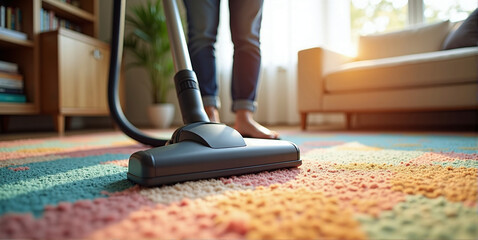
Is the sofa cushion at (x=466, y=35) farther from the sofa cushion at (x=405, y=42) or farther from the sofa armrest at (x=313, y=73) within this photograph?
the sofa armrest at (x=313, y=73)

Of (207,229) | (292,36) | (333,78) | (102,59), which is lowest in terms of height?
(207,229)

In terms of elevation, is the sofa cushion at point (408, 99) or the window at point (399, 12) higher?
the window at point (399, 12)

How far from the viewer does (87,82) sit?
1865 millimetres

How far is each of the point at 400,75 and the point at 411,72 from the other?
49 mm

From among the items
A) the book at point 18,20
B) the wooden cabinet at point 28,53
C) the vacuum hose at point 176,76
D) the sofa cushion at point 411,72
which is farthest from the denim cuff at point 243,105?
the book at point 18,20

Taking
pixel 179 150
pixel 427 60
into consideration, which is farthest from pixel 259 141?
pixel 427 60

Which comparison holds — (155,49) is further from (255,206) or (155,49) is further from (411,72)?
(255,206)

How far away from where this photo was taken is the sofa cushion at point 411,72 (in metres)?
1.37

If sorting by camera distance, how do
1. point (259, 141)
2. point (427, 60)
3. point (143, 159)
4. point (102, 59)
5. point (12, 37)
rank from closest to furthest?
A: point (143, 159) → point (259, 141) → point (427, 60) → point (12, 37) → point (102, 59)

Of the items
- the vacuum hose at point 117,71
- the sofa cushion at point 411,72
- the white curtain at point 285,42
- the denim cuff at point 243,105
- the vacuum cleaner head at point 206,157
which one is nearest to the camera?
the vacuum cleaner head at point 206,157

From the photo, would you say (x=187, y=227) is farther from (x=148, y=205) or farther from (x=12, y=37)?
(x=12, y=37)

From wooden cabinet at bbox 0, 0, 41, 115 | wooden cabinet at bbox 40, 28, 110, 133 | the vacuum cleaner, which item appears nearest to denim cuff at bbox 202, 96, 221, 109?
the vacuum cleaner

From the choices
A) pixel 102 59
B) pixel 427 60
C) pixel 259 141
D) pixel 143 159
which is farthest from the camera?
pixel 102 59

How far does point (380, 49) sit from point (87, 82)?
76.4 inches
